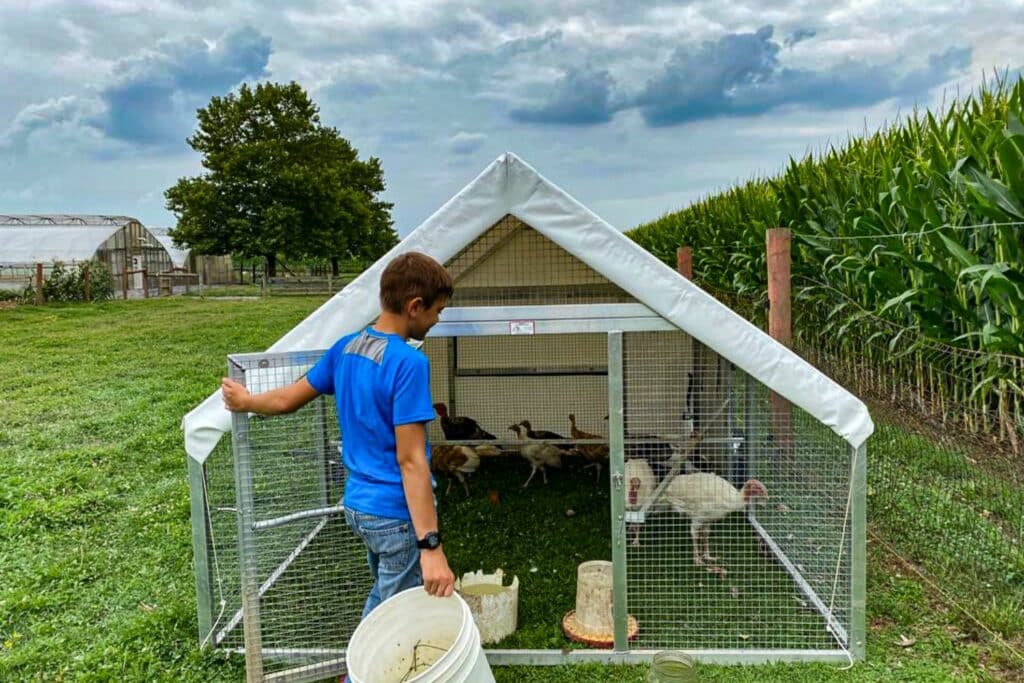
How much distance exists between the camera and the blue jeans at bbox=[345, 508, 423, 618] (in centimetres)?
214

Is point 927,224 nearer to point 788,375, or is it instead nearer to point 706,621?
point 788,375

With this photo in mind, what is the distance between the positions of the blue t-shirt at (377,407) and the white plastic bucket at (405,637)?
314 mm

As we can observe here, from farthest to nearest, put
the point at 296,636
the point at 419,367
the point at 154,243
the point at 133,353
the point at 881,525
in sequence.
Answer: the point at 154,243 < the point at 133,353 < the point at 881,525 < the point at 296,636 < the point at 419,367

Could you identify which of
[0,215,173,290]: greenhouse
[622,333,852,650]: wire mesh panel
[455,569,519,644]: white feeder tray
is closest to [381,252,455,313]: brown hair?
[622,333,852,650]: wire mesh panel

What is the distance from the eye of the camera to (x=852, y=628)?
2.94 meters

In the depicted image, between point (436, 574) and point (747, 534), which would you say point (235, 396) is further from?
point (747, 534)

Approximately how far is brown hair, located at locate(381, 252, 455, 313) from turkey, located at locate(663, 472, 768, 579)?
81.1 inches

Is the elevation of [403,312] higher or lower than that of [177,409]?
higher

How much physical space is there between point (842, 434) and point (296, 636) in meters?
2.41

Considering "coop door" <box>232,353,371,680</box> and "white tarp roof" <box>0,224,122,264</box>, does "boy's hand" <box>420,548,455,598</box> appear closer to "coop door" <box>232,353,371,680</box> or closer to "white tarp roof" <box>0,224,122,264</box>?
"coop door" <box>232,353,371,680</box>

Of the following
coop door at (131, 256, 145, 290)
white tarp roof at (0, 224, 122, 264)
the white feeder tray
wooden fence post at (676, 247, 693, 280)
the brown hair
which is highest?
white tarp roof at (0, 224, 122, 264)

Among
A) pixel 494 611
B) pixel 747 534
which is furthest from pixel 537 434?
pixel 494 611

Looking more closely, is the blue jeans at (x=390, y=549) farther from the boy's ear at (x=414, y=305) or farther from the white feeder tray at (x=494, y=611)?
the white feeder tray at (x=494, y=611)

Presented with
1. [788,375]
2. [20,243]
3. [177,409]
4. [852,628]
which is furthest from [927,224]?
[20,243]
